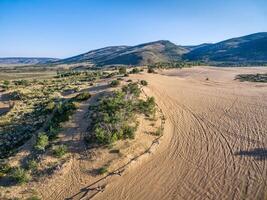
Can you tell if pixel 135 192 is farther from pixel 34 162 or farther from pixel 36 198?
pixel 34 162

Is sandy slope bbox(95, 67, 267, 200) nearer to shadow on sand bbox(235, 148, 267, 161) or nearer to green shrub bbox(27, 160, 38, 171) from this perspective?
shadow on sand bbox(235, 148, 267, 161)

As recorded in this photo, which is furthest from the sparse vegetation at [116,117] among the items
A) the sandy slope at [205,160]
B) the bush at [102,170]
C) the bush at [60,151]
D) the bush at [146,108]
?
the sandy slope at [205,160]

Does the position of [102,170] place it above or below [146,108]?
below

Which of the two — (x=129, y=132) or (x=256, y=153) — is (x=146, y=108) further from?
(x=256, y=153)

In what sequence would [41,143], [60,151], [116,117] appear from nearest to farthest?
[60,151] < [41,143] < [116,117]

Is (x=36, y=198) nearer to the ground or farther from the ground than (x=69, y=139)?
nearer to the ground

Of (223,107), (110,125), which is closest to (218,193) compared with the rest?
(110,125)

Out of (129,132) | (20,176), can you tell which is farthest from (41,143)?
(129,132)
